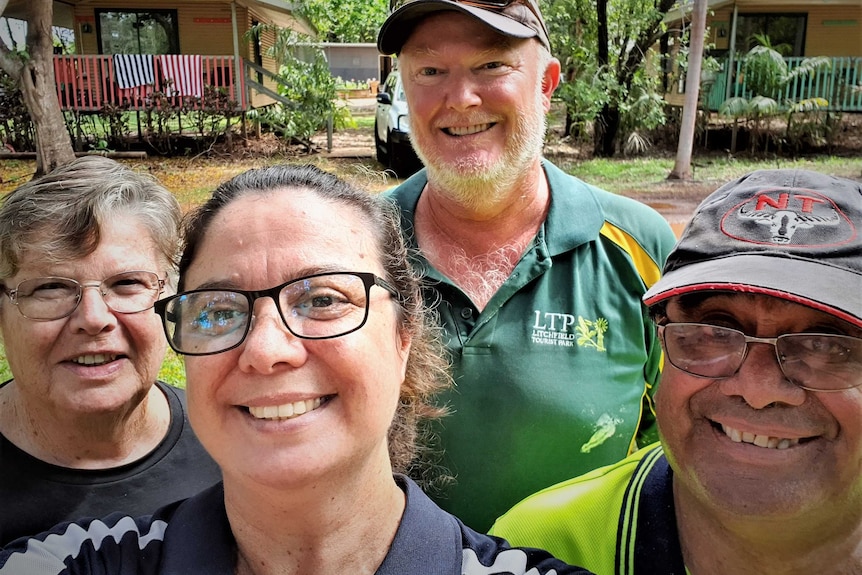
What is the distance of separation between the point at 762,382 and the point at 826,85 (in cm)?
1869

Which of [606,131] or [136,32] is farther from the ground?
[136,32]

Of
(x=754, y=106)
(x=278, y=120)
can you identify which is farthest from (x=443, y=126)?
(x=754, y=106)

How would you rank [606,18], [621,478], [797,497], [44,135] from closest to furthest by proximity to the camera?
[797,497]
[621,478]
[44,135]
[606,18]

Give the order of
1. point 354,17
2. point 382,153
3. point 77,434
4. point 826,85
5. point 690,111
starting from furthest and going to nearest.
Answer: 1. point 354,17
2. point 826,85
3. point 382,153
4. point 690,111
5. point 77,434

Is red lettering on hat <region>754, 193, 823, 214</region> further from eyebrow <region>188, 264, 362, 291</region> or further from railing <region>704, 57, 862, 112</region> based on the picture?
railing <region>704, 57, 862, 112</region>

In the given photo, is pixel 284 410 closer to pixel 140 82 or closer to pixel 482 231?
pixel 482 231

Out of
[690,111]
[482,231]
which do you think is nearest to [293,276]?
[482,231]

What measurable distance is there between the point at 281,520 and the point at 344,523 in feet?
0.40

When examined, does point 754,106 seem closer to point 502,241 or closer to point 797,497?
point 502,241

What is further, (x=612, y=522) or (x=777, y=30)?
(x=777, y=30)

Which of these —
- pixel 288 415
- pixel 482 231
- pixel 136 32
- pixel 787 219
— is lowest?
pixel 288 415

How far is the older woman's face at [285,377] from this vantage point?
56.6 inches

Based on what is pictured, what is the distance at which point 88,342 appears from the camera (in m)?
2.06

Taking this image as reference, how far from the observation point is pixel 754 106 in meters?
16.0
